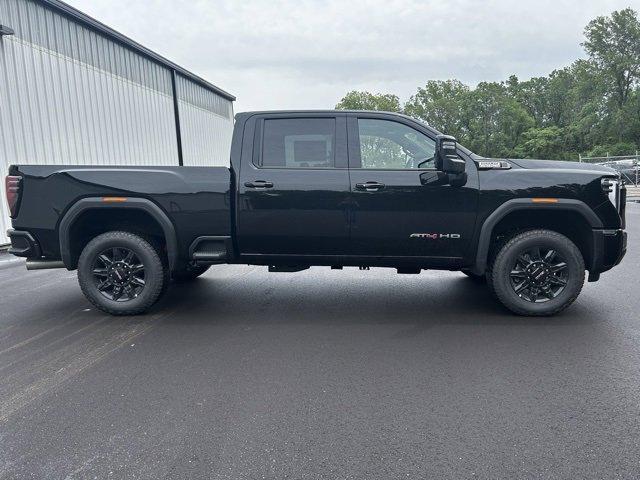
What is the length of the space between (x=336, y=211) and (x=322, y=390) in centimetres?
202

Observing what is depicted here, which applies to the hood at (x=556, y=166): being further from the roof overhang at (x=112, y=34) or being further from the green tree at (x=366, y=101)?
the green tree at (x=366, y=101)

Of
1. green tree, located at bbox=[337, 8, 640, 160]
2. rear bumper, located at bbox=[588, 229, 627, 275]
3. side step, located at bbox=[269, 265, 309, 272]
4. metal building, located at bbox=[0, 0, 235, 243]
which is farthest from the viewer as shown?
green tree, located at bbox=[337, 8, 640, 160]

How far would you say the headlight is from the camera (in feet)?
15.9

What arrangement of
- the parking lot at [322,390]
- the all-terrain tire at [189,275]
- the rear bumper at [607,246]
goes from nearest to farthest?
the parking lot at [322,390]
the rear bumper at [607,246]
the all-terrain tire at [189,275]

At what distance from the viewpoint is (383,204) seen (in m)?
4.90

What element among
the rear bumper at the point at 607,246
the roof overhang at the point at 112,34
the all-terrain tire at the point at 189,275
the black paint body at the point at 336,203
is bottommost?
the all-terrain tire at the point at 189,275

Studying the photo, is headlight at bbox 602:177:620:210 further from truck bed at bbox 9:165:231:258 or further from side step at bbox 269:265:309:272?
truck bed at bbox 9:165:231:258

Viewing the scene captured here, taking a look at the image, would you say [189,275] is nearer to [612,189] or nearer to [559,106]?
[612,189]

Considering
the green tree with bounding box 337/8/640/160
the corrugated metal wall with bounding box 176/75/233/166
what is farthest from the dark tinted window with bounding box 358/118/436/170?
the green tree with bounding box 337/8/640/160

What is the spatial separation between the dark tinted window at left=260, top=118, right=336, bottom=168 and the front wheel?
1.96m

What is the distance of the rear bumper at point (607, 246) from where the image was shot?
4.82 meters

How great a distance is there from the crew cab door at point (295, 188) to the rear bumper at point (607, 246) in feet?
7.85

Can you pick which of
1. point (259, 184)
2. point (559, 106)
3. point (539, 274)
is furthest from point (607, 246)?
point (559, 106)

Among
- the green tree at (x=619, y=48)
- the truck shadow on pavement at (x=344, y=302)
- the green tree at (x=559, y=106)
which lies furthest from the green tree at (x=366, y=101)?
the truck shadow on pavement at (x=344, y=302)
